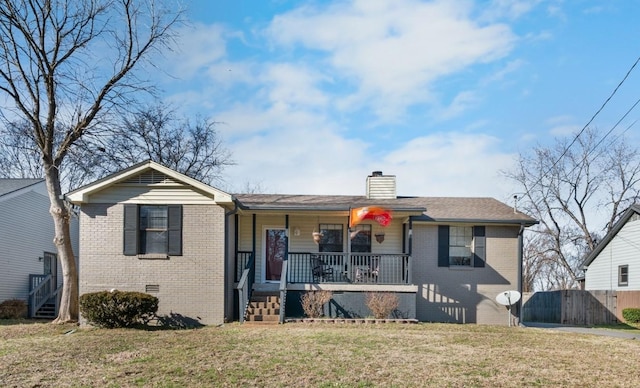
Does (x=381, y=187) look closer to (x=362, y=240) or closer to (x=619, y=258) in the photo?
(x=362, y=240)

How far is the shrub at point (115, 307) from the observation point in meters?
12.4

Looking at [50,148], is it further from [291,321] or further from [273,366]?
[273,366]

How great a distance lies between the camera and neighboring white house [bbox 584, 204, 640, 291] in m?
21.0

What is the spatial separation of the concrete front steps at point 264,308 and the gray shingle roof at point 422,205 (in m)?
2.47

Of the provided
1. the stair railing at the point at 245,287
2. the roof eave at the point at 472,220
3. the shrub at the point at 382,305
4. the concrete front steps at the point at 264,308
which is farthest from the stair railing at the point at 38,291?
the roof eave at the point at 472,220

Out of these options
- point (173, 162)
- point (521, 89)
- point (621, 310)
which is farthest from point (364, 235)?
point (173, 162)

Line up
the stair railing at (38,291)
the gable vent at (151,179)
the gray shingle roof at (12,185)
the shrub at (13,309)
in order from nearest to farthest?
the gable vent at (151,179), the shrub at (13,309), the stair railing at (38,291), the gray shingle roof at (12,185)

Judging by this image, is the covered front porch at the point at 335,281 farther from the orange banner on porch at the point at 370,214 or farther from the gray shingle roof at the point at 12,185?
the gray shingle roof at the point at 12,185

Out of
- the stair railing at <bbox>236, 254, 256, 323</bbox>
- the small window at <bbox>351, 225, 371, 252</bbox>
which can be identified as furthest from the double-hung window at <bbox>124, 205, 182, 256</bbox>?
the small window at <bbox>351, 225, 371, 252</bbox>

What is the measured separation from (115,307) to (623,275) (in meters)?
19.9

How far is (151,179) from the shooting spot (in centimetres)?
1377

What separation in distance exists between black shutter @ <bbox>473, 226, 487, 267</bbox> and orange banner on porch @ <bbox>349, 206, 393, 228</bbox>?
118 inches

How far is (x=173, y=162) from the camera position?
99.7ft

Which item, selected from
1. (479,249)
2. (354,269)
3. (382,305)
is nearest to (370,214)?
(354,269)
